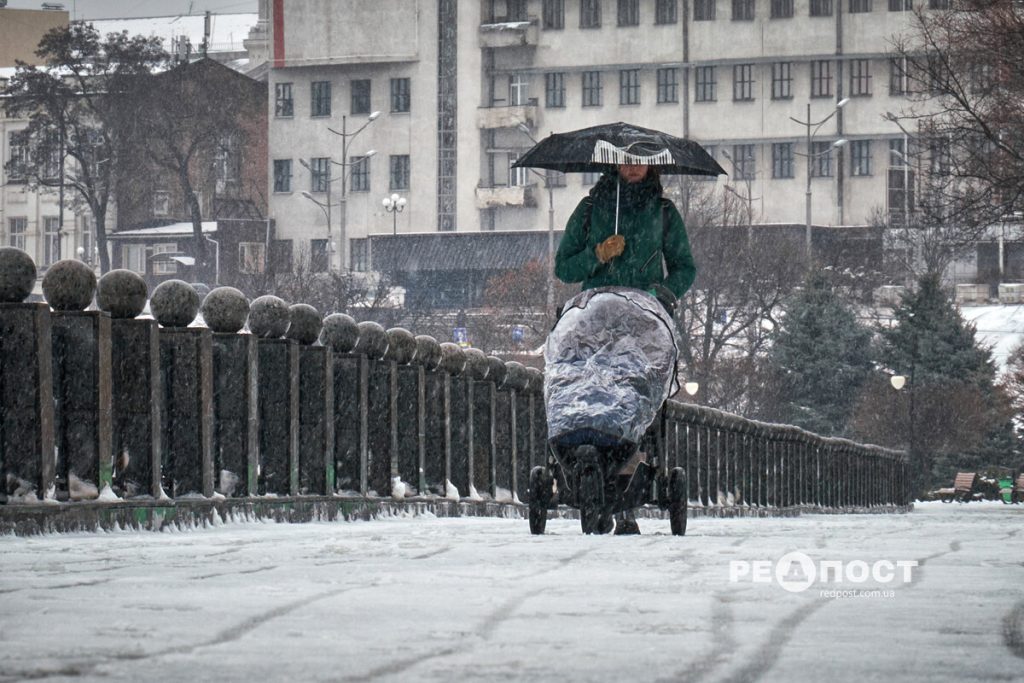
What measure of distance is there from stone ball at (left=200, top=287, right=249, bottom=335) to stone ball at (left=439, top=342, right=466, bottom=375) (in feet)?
15.4

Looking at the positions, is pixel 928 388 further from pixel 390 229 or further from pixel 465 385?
pixel 465 385

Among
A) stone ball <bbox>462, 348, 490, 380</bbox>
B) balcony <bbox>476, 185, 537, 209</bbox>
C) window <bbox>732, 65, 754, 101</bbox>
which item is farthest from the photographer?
balcony <bbox>476, 185, 537, 209</bbox>

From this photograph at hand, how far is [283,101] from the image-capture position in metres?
118

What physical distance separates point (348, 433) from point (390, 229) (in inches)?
3993

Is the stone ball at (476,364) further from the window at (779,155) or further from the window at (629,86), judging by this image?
the window at (629,86)

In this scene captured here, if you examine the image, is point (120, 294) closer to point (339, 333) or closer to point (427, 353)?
point (339, 333)

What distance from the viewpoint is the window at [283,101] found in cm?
11706

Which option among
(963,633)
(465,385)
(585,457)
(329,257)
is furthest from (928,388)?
(963,633)

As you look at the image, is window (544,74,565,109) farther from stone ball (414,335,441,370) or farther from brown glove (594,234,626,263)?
brown glove (594,234,626,263)

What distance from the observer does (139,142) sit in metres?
104

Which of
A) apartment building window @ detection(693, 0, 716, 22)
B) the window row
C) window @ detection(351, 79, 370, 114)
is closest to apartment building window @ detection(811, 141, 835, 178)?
apartment building window @ detection(693, 0, 716, 22)

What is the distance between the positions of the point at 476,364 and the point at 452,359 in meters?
1.00

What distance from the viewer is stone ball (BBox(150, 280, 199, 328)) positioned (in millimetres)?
11922

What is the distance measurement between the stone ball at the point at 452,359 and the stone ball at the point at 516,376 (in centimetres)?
140
